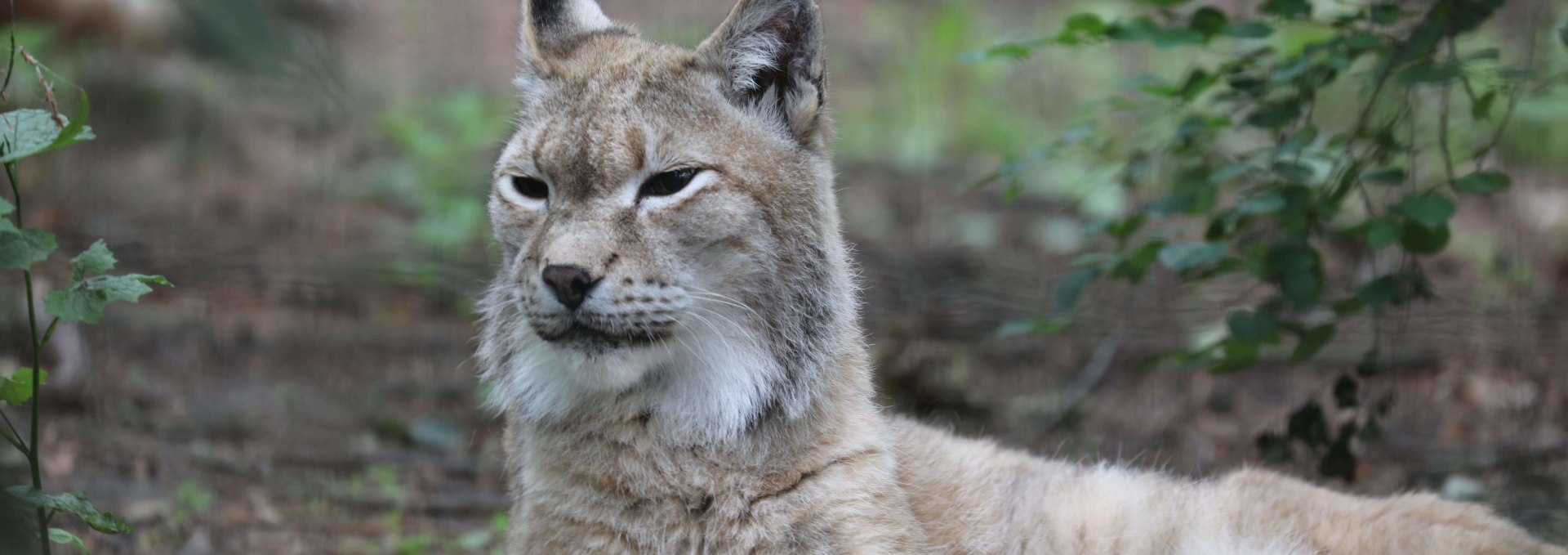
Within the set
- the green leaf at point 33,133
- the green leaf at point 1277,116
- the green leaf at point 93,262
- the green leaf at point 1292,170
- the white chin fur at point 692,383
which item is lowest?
the white chin fur at point 692,383

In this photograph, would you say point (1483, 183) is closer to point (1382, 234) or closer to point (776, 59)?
point (1382, 234)

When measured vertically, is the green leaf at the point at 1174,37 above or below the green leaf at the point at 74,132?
above

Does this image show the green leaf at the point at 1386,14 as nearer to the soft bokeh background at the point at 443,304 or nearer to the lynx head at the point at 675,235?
the soft bokeh background at the point at 443,304

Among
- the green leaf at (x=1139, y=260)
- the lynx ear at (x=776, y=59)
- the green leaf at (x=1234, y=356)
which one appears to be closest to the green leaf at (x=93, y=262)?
the lynx ear at (x=776, y=59)

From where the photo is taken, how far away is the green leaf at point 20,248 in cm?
327

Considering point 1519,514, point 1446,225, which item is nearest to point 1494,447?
point 1519,514

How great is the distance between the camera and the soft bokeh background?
627cm

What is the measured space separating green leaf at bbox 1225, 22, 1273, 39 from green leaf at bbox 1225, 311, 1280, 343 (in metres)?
1.21

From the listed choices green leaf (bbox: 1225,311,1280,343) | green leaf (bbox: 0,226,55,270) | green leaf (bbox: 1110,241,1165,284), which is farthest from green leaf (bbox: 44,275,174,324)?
green leaf (bbox: 1225,311,1280,343)

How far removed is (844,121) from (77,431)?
7249 millimetres

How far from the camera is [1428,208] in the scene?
4.86m

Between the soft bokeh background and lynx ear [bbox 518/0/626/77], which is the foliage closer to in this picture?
the soft bokeh background

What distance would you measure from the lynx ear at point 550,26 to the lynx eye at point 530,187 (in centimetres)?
40

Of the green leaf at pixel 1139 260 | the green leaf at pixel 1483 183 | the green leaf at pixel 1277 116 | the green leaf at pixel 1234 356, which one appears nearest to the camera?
the green leaf at pixel 1483 183
